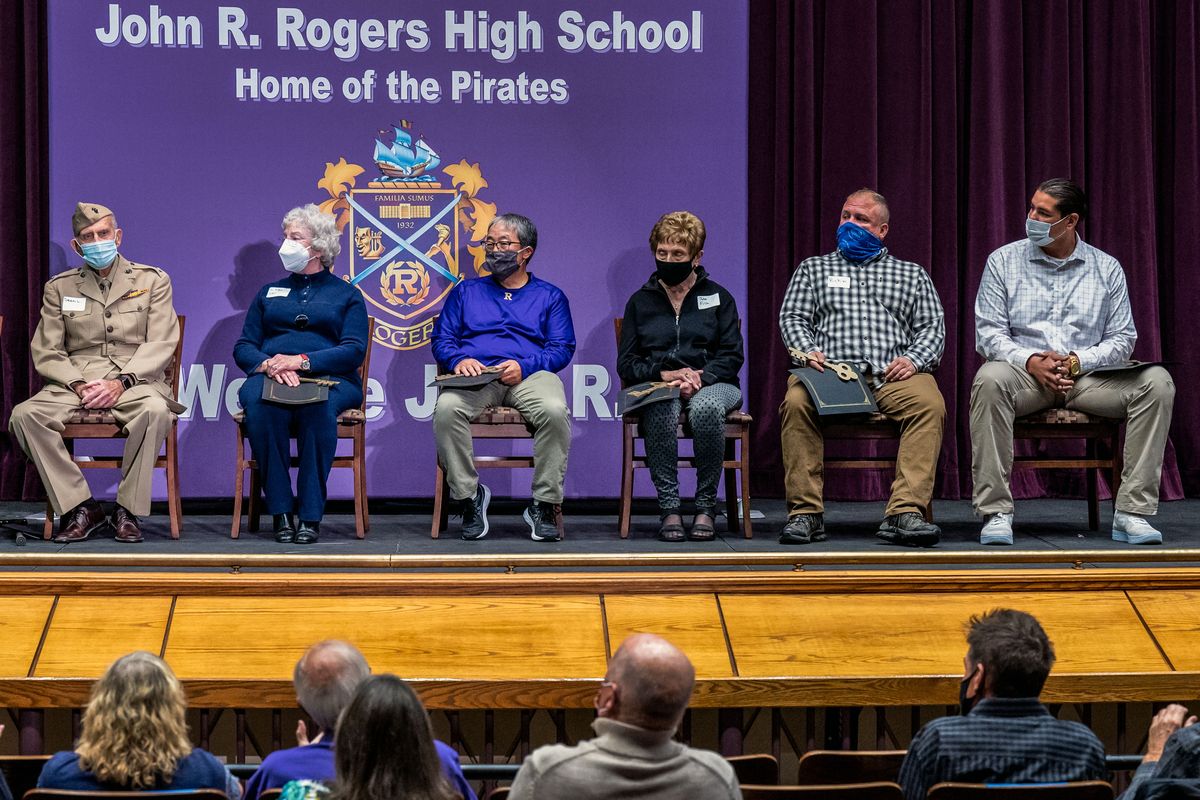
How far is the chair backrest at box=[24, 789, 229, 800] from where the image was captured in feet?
7.37

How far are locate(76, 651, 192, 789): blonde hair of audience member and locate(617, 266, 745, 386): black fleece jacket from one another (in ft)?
10.3

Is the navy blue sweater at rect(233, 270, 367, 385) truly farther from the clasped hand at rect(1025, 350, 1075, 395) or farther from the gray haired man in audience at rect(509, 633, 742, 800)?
the gray haired man in audience at rect(509, 633, 742, 800)

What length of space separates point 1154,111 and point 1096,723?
3.67 meters

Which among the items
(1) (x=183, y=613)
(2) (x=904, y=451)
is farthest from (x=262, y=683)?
(2) (x=904, y=451)

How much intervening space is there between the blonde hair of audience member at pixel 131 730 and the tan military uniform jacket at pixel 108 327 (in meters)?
3.13

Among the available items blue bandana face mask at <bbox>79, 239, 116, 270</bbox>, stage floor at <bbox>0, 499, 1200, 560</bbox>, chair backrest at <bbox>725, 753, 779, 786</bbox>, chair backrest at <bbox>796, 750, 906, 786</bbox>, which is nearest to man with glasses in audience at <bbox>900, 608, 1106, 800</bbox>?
chair backrest at <bbox>796, 750, 906, 786</bbox>

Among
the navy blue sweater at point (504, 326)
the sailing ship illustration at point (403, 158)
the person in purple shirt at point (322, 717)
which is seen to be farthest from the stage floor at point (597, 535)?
the person in purple shirt at point (322, 717)

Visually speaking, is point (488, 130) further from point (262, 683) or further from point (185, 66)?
point (262, 683)

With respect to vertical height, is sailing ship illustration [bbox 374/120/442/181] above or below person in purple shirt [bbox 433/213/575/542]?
above

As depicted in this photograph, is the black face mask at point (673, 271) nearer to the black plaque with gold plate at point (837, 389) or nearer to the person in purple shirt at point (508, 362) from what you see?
the person in purple shirt at point (508, 362)

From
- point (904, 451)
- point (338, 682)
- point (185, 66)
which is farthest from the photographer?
point (185, 66)

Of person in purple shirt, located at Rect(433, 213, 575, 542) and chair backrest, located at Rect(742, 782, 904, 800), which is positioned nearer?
chair backrest, located at Rect(742, 782, 904, 800)

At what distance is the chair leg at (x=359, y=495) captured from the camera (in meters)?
5.17

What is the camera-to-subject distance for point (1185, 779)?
225 cm
